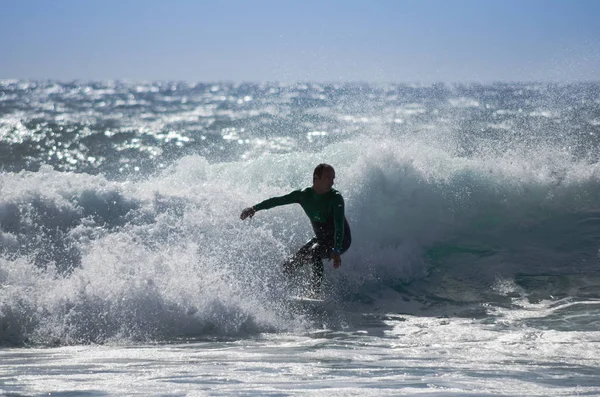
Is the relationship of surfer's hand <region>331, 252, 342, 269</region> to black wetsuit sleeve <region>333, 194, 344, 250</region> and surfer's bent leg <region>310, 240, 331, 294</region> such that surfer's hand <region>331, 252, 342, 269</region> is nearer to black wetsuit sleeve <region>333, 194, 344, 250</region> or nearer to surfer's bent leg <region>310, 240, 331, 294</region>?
black wetsuit sleeve <region>333, 194, 344, 250</region>

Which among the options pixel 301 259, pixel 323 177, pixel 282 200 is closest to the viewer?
pixel 323 177

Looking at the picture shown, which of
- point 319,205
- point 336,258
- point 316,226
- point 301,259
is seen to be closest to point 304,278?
point 301,259

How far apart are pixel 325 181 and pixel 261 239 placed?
8.21 ft

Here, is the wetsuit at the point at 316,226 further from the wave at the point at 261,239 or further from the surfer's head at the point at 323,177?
the wave at the point at 261,239

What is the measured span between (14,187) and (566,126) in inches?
897

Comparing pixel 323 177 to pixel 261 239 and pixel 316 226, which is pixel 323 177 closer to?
pixel 316 226

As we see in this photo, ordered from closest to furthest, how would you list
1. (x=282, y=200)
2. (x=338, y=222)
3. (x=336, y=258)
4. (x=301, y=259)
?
1. (x=336, y=258)
2. (x=338, y=222)
3. (x=282, y=200)
4. (x=301, y=259)

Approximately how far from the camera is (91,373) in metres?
5.90

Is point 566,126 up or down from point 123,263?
up

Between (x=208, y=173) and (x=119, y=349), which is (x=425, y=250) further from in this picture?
(x=119, y=349)

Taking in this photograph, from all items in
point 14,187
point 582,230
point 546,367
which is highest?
point 14,187

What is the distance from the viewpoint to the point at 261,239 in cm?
1054

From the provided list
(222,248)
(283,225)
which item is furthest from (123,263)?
(283,225)

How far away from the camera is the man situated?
8328 millimetres
